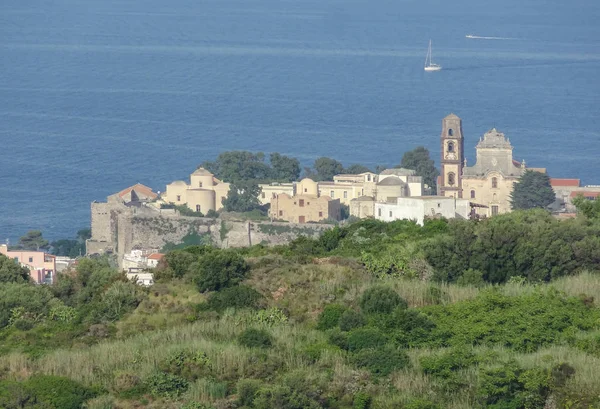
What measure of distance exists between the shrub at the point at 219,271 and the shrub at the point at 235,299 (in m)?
0.49

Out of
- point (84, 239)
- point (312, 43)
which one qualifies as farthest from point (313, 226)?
point (312, 43)

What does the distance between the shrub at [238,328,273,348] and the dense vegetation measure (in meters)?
0.02

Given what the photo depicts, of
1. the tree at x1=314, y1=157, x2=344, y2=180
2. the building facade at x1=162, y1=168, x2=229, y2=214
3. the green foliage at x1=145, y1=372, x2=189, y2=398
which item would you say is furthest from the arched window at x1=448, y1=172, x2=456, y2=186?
the green foliage at x1=145, y1=372, x2=189, y2=398

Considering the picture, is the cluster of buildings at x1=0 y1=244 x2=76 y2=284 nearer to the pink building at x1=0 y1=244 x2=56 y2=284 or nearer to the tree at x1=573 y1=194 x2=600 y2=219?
the pink building at x1=0 y1=244 x2=56 y2=284

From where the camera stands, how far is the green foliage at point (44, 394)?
621 inches

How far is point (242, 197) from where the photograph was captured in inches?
2810

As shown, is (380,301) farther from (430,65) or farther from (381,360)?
(430,65)

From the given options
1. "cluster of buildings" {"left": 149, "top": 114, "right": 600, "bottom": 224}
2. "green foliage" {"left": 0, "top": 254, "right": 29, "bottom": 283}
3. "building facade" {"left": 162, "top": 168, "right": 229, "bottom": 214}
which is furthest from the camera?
"building facade" {"left": 162, "top": 168, "right": 229, "bottom": 214}

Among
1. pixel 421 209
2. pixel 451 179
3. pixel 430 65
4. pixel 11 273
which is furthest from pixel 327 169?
pixel 430 65

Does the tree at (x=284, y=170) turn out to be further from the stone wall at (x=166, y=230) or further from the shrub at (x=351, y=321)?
the shrub at (x=351, y=321)

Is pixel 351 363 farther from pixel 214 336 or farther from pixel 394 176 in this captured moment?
pixel 394 176

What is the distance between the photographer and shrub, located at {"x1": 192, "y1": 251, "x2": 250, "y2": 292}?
21203mm

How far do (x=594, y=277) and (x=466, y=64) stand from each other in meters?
130

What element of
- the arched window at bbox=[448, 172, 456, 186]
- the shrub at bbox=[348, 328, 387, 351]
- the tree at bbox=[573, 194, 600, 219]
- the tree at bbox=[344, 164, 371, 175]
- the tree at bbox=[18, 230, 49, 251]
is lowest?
the shrub at bbox=[348, 328, 387, 351]
